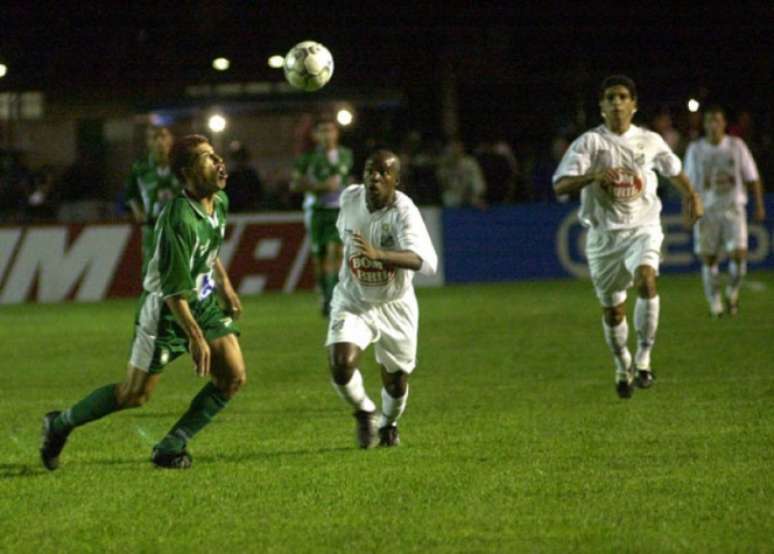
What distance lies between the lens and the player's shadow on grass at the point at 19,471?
344 inches

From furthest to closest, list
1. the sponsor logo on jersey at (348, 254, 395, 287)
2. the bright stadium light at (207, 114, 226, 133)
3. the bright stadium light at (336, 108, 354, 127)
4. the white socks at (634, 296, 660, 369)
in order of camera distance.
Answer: the bright stadium light at (336, 108, 354, 127) < the bright stadium light at (207, 114, 226, 133) < the white socks at (634, 296, 660, 369) < the sponsor logo on jersey at (348, 254, 395, 287)

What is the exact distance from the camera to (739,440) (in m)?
9.27

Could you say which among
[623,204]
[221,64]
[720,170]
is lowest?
[720,170]

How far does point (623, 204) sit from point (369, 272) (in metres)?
3.22

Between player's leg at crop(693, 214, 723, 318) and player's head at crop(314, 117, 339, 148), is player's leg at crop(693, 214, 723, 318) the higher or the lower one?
the lower one

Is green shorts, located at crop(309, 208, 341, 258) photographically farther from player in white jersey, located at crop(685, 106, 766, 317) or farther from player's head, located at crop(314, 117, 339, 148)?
player in white jersey, located at crop(685, 106, 766, 317)

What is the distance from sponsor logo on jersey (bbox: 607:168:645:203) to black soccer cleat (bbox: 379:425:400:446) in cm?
322

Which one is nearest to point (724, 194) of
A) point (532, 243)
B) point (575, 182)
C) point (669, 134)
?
point (669, 134)

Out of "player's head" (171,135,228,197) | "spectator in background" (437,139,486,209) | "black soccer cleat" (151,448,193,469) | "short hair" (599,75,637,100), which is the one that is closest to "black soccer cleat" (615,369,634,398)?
"short hair" (599,75,637,100)

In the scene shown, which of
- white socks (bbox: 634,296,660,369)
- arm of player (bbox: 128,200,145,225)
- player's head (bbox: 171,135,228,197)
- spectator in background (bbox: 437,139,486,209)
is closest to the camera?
player's head (bbox: 171,135,228,197)

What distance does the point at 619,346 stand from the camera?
11.9 meters

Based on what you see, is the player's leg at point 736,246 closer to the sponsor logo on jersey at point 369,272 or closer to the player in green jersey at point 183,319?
the sponsor logo on jersey at point 369,272

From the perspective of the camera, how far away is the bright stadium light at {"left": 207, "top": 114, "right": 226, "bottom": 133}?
88.1ft

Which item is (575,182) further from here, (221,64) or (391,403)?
(221,64)
